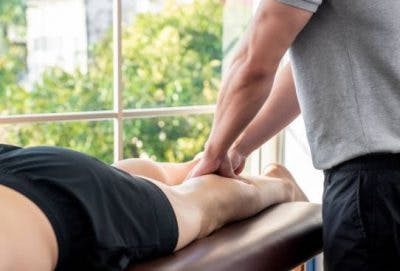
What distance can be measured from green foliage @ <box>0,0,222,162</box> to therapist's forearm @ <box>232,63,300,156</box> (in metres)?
0.69

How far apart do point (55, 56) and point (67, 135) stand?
277mm

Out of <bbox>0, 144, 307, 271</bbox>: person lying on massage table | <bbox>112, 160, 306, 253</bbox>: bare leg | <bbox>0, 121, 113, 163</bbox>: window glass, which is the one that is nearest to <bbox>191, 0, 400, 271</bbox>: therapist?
<bbox>112, 160, 306, 253</bbox>: bare leg

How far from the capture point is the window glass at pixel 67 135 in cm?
213

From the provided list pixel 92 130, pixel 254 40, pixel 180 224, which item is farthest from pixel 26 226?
pixel 92 130

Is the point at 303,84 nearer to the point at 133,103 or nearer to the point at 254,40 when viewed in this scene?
the point at 254,40

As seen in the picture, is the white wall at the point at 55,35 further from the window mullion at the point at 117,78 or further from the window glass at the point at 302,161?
the window glass at the point at 302,161

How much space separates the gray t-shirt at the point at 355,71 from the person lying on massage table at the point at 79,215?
35 cm

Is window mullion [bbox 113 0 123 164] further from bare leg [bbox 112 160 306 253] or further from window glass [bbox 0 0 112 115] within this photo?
bare leg [bbox 112 160 306 253]

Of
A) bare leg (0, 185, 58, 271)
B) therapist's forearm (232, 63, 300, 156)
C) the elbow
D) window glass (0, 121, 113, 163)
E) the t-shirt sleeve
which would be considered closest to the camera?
bare leg (0, 185, 58, 271)

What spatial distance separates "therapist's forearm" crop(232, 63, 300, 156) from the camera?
169 centimetres

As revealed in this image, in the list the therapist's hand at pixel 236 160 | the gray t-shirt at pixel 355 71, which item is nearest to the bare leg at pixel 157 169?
the therapist's hand at pixel 236 160

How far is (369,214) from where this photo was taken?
1.30m

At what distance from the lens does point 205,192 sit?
1431mm

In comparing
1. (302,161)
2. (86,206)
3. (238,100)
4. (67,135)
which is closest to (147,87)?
(67,135)
